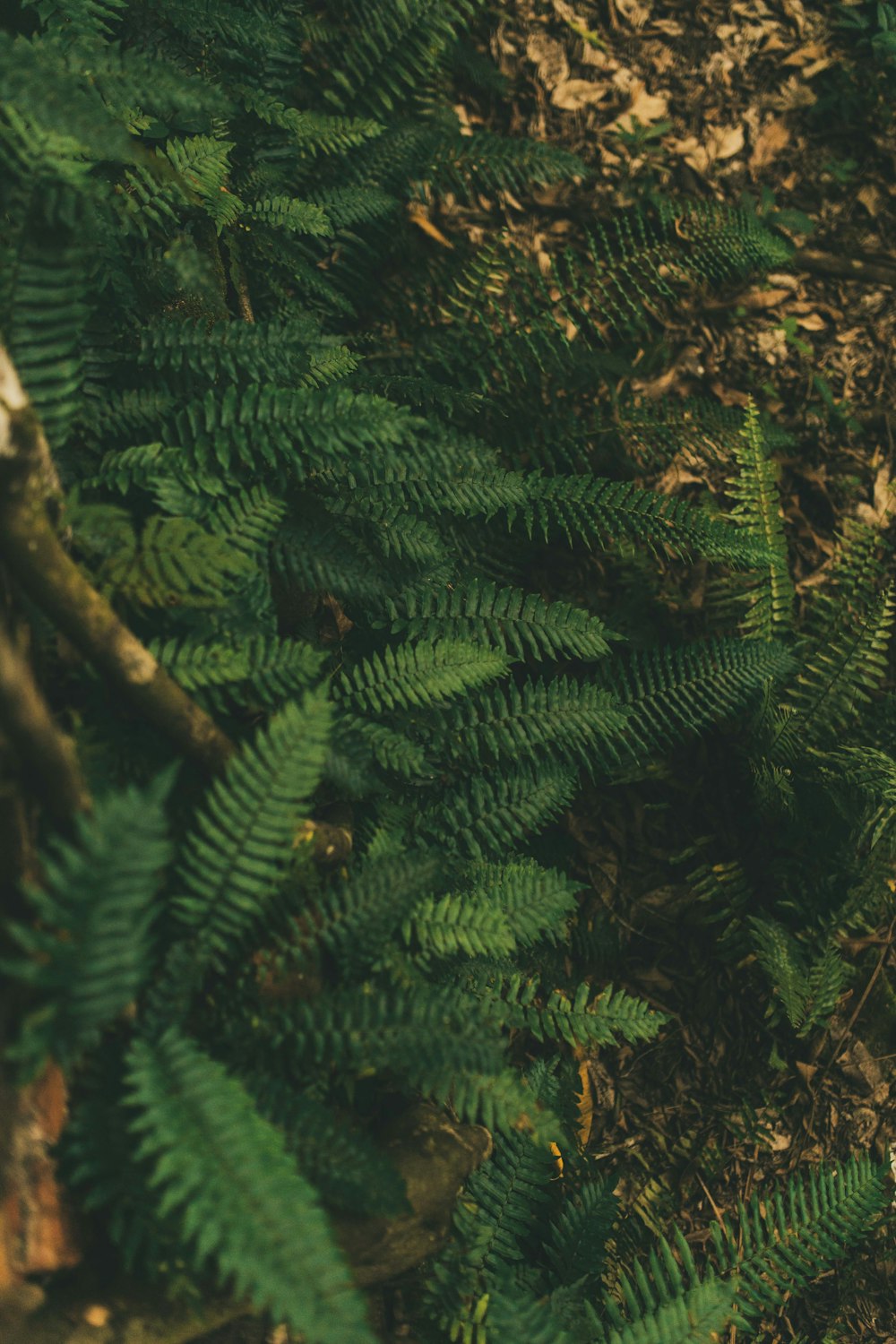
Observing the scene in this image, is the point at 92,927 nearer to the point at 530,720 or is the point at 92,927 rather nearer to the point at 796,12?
the point at 530,720

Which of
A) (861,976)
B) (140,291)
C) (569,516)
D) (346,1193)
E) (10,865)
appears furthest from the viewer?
(861,976)

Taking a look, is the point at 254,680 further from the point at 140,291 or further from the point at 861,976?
the point at 861,976

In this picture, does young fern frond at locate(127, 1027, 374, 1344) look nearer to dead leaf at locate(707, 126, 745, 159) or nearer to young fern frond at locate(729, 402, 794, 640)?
young fern frond at locate(729, 402, 794, 640)

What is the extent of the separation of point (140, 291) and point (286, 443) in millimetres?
636

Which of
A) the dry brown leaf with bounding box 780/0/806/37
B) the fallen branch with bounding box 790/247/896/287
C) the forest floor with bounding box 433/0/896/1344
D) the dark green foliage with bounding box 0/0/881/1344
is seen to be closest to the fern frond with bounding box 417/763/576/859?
the dark green foliage with bounding box 0/0/881/1344

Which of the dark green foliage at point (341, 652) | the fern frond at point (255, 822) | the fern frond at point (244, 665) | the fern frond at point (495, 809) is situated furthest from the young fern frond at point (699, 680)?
the fern frond at point (255, 822)

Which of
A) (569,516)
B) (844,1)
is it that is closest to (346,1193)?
(569,516)

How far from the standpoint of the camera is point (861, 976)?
297 cm

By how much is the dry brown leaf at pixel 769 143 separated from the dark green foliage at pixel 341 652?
3.47 ft

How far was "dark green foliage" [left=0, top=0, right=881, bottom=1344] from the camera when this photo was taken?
1404 millimetres

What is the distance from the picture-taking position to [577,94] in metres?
3.67

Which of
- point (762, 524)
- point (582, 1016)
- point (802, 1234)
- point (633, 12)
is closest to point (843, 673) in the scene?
point (762, 524)

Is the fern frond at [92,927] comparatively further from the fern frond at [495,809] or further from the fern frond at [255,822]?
the fern frond at [495,809]

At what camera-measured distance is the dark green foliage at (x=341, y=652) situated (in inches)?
55.3
